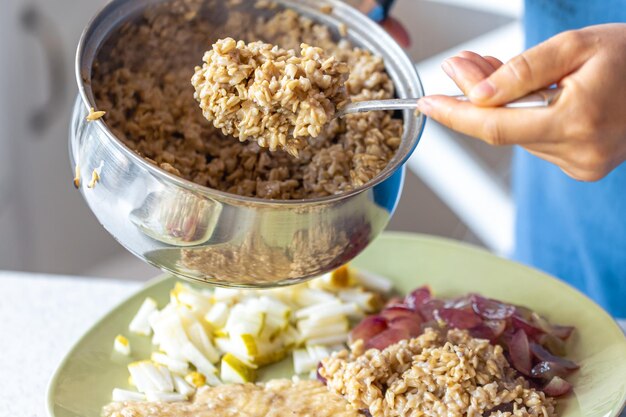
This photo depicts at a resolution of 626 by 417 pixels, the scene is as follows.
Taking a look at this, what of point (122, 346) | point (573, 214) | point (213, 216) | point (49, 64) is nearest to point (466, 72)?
point (213, 216)

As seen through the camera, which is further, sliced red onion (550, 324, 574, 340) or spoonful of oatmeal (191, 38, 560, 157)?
sliced red onion (550, 324, 574, 340)

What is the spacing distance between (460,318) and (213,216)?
0.52 meters

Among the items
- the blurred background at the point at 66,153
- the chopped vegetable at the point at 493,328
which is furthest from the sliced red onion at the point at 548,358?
the blurred background at the point at 66,153

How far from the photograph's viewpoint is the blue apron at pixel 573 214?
182 cm

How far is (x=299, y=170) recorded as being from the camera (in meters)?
1.44

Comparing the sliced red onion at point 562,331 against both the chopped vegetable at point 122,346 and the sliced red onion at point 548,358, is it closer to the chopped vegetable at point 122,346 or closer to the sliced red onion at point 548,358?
the sliced red onion at point 548,358

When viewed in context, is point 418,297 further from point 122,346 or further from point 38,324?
point 38,324

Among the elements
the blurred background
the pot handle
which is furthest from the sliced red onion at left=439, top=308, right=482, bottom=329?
the pot handle

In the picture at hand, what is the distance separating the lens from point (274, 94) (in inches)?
48.0

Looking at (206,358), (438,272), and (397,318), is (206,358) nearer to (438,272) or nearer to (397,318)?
(397,318)

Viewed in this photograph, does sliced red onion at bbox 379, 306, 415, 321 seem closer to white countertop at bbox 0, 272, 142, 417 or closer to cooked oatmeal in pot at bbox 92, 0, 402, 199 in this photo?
cooked oatmeal in pot at bbox 92, 0, 402, 199

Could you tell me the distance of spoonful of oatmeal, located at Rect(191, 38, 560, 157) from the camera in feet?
4.00

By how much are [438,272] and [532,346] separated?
14.1 inches

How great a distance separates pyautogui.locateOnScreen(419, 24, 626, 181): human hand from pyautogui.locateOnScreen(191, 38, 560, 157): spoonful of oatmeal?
0.37 feet
